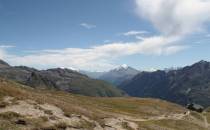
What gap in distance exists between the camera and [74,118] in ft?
157

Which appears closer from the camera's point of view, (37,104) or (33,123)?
(33,123)

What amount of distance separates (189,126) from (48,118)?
158 feet

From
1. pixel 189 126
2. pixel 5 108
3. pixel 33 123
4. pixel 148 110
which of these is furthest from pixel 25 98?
pixel 148 110

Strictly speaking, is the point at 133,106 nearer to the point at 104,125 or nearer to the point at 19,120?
the point at 104,125

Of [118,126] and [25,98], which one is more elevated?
[25,98]

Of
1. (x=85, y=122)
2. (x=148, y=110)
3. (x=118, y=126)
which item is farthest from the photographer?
(x=148, y=110)

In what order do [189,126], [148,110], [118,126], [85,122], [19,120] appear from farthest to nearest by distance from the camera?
1. [148,110]
2. [189,126]
3. [118,126]
4. [85,122]
5. [19,120]

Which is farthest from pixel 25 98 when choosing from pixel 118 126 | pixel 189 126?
pixel 189 126

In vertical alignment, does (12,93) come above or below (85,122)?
above

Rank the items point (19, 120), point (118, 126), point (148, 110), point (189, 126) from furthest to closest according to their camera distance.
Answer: point (148, 110) < point (189, 126) < point (118, 126) < point (19, 120)

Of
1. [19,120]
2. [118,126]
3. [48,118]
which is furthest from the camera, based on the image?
[118,126]

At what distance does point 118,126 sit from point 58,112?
29.6ft

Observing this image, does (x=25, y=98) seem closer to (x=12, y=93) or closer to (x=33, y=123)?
(x=12, y=93)

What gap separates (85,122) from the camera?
47562 millimetres
